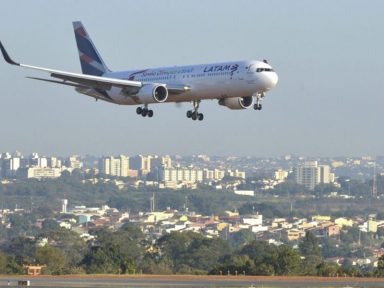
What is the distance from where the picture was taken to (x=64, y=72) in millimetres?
100312

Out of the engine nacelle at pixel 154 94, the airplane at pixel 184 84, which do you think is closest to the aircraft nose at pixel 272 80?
the airplane at pixel 184 84

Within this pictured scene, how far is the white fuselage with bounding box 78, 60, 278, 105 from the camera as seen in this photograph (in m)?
94.8

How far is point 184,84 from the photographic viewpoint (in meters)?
99.0

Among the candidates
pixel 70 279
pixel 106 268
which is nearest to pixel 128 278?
pixel 70 279

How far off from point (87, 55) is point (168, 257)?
177 feet

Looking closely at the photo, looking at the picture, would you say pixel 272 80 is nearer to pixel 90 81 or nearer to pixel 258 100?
pixel 258 100

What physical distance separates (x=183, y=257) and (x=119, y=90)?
7041 centimetres

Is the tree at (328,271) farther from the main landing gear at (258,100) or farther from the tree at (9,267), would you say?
the tree at (9,267)

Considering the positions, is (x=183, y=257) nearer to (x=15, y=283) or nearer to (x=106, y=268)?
(x=106, y=268)

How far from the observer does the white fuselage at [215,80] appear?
311 ft

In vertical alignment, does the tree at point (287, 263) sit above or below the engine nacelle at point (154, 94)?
below

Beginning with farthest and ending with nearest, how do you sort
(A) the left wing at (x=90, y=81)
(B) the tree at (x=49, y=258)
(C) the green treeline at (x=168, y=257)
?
(B) the tree at (x=49, y=258) < (C) the green treeline at (x=168, y=257) < (A) the left wing at (x=90, y=81)

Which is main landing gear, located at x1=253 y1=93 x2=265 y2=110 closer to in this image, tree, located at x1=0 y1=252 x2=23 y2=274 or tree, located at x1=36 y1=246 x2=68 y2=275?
tree, located at x1=0 y1=252 x2=23 y2=274

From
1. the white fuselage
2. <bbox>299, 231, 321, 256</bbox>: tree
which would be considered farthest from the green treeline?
the white fuselage
